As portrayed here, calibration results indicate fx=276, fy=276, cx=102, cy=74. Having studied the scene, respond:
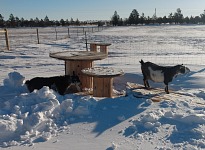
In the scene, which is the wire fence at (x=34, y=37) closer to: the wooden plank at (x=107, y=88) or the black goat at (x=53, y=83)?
the black goat at (x=53, y=83)

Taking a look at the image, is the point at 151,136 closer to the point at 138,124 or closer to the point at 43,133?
the point at 138,124

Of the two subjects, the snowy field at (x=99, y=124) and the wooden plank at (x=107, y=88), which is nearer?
the snowy field at (x=99, y=124)

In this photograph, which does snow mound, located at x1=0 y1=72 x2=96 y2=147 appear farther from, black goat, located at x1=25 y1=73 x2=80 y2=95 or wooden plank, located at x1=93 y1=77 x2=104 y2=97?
black goat, located at x1=25 y1=73 x2=80 y2=95

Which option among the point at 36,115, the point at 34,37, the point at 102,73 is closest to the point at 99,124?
the point at 36,115

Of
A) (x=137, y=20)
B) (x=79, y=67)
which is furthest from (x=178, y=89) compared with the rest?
(x=137, y=20)

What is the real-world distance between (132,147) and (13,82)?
400 cm

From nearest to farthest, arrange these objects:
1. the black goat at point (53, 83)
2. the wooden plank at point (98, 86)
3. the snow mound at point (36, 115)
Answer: the snow mound at point (36, 115) < the wooden plank at point (98, 86) < the black goat at point (53, 83)

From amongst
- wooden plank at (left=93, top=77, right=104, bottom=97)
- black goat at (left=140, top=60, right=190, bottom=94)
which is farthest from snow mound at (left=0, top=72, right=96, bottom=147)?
black goat at (left=140, top=60, right=190, bottom=94)

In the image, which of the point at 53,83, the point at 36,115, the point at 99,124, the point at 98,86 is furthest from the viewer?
the point at 53,83

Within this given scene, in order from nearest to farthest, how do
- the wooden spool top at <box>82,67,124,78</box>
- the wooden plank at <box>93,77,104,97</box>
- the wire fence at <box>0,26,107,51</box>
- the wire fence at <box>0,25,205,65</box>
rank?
the wooden spool top at <box>82,67,124,78</box> → the wooden plank at <box>93,77,104,97</box> → the wire fence at <box>0,25,205,65</box> → the wire fence at <box>0,26,107,51</box>

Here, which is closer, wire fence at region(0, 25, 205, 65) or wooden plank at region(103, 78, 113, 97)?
wooden plank at region(103, 78, 113, 97)

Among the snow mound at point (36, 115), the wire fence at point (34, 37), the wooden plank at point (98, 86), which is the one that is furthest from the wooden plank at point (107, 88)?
the wire fence at point (34, 37)

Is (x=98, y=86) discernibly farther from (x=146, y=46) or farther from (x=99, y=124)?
(x=146, y=46)

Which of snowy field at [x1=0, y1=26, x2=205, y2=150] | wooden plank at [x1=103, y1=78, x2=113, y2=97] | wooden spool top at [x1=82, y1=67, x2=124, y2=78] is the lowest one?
snowy field at [x1=0, y1=26, x2=205, y2=150]
